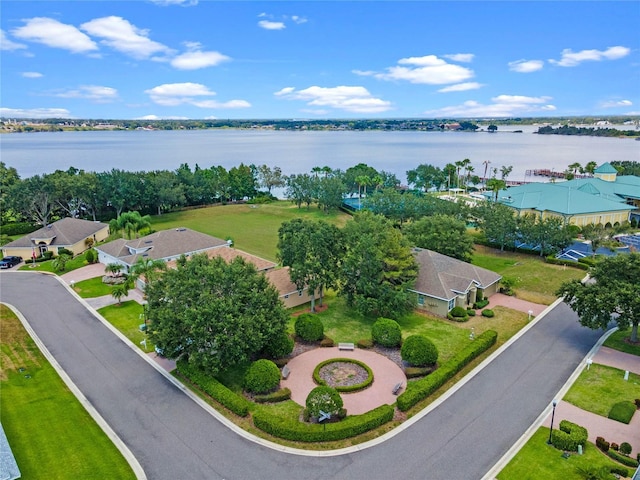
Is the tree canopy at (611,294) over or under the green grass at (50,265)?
over

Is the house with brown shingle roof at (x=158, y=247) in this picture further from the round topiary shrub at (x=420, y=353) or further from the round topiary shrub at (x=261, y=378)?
the round topiary shrub at (x=420, y=353)

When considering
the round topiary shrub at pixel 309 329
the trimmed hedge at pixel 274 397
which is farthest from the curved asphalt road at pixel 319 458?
the round topiary shrub at pixel 309 329

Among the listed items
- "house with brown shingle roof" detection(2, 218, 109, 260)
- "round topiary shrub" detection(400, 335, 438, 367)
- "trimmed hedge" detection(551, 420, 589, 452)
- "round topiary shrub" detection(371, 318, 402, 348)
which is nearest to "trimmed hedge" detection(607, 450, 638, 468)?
"trimmed hedge" detection(551, 420, 589, 452)

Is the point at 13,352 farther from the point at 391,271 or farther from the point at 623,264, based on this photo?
the point at 623,264

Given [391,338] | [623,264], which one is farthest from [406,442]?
[623,264]

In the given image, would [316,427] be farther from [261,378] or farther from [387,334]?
[387,334]

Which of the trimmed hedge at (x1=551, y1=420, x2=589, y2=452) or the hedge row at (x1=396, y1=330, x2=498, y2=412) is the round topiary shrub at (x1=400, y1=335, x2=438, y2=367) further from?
the trimmed hedge at (x1=551, y1=420, x2=589, y2=452)

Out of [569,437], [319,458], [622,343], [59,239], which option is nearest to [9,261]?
[59,239]
